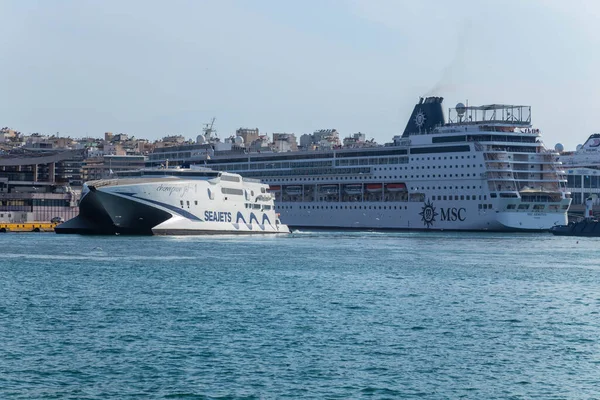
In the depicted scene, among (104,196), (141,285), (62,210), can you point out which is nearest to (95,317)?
(141,285)

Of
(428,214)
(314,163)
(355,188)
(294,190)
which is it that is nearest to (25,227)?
(294,190)

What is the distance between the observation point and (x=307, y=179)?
123 meters

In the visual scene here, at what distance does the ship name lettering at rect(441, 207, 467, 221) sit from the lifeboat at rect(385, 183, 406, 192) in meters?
6.18

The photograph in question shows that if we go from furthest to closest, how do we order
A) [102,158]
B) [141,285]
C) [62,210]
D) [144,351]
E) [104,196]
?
[102,158] < [62,210] < [104,196] < [141,285] < [144,351]

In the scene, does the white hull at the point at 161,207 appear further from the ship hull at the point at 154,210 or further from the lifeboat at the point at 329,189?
the lifeboat at the point at 329,189

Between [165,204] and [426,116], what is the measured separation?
4683 cm

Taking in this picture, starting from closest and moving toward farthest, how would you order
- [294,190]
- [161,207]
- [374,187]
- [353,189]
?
[161,207]
[374,187]
[353,189]
[294,190]

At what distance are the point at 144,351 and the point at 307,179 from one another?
9649 cm

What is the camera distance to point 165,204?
81312 millimetres

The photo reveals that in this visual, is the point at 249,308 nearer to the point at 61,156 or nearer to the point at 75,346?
the point at 75,346

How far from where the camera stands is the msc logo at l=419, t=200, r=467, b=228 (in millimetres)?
106750

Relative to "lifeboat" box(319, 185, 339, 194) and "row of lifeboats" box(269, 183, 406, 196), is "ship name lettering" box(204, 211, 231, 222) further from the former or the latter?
"lifeboat" box(319, 185, 339, 194)

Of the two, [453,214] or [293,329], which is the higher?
[453,214]

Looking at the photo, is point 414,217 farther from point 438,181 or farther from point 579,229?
point 579,229
